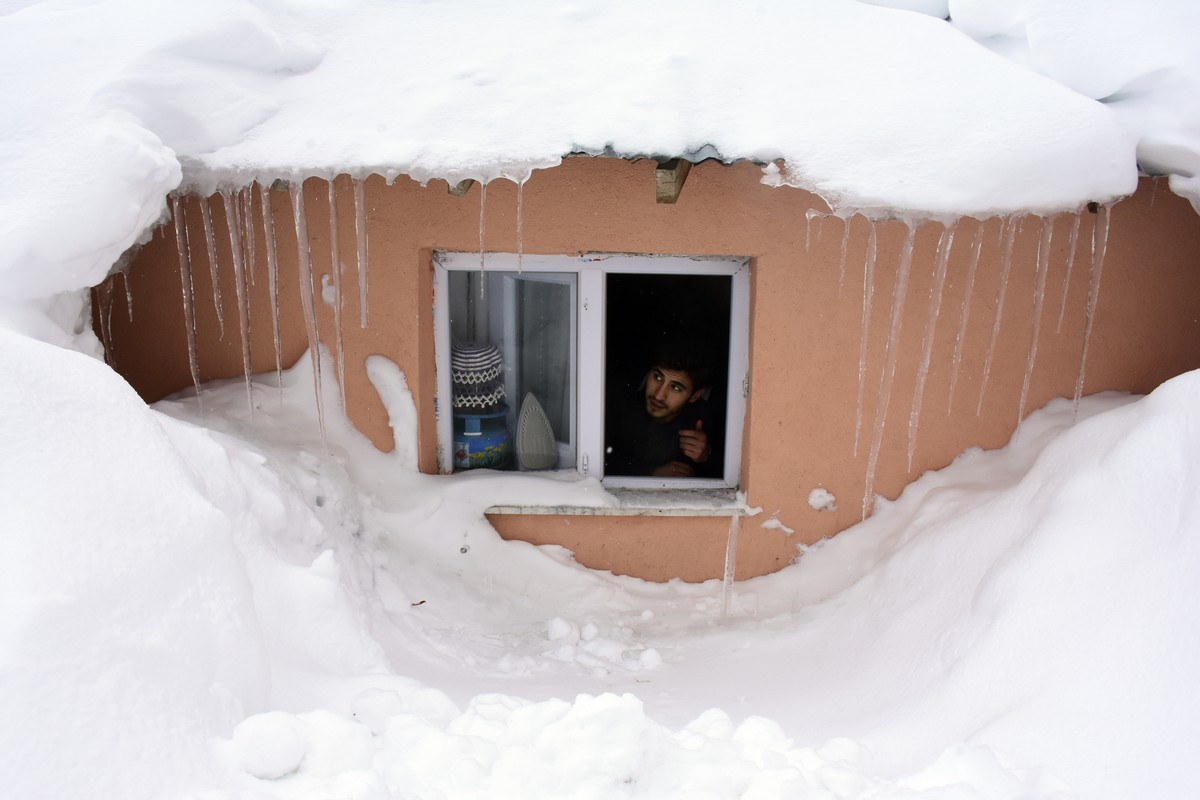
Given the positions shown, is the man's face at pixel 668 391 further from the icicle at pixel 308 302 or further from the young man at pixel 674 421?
the icicle at pixel 308 302

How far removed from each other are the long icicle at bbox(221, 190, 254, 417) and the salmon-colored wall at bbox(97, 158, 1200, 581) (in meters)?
0.04

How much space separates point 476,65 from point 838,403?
2.27 m

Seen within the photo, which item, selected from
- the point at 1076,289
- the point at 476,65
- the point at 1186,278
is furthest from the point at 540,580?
the point at 1186,278

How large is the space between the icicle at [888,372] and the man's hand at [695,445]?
1.17 meters

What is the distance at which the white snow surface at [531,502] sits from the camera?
2.05 m

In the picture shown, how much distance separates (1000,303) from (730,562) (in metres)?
1.80

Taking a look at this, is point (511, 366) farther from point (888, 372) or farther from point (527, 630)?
point (888, 372)

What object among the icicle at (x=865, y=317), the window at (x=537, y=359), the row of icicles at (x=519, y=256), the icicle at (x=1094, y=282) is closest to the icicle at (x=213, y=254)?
the row of icicles at (x=519, y=256)

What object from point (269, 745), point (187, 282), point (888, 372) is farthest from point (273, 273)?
point (888, 372)

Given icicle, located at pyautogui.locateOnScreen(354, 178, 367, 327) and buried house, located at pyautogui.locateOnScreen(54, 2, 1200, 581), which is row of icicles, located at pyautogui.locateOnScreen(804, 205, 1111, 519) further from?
icicle, located at pyautogui.locateOnScreen(354, 178, 367, 327)

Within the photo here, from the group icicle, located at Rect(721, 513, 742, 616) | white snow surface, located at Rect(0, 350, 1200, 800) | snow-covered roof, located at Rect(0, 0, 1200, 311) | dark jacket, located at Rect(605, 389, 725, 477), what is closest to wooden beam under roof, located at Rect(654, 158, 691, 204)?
snow-covered roof, located at Rect(0, 0, 1200, 311)

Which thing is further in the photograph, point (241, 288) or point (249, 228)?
point (241, 288)

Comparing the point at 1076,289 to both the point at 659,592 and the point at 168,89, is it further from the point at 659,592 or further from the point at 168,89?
the point at 168,89

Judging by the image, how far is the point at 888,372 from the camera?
4.02 meters
